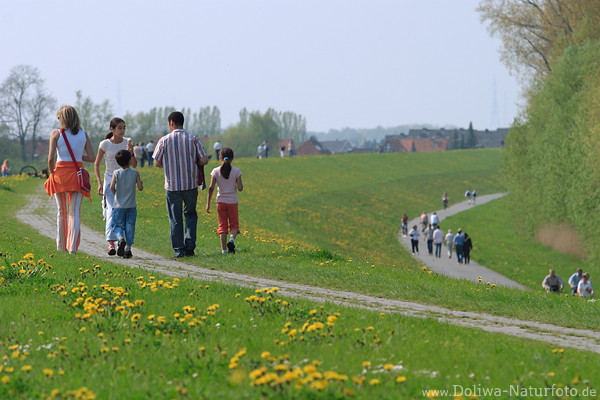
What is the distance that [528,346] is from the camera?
26.2 feet

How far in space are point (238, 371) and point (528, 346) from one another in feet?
9.28

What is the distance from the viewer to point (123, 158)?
1490 centimetres

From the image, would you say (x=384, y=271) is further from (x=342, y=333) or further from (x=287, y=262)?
(x=342, y=333)

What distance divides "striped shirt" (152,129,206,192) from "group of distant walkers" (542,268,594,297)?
568 inches

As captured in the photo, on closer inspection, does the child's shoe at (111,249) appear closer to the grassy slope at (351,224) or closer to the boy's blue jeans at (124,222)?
the boy's blue jeans at (124,222)

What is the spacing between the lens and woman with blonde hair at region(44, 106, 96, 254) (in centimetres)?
1397

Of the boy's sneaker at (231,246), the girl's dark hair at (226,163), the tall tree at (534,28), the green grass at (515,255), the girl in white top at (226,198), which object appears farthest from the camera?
the tall tree at (534,28)

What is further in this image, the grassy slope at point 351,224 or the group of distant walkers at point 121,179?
the group of distant walkers at point 121,179

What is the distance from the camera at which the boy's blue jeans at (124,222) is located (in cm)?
1505

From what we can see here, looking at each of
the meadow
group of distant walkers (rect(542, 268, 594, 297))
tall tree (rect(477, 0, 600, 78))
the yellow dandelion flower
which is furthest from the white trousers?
tall tree (rect(477, 0, 600, 78))

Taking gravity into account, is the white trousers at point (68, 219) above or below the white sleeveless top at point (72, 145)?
below

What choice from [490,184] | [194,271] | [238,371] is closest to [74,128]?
[194,271]

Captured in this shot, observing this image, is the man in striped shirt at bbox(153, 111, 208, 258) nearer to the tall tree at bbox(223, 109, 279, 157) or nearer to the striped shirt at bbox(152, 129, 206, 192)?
the striped shirt at bbox(152, 129, 206, 192)

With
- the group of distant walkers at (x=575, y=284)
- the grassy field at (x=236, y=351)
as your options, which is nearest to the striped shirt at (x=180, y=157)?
the grassy field at (x=236, y=351)
